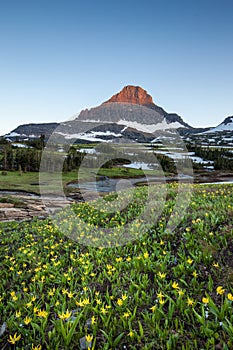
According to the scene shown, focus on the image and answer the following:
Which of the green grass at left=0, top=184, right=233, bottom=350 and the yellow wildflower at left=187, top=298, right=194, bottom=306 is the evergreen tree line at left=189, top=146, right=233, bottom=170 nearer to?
the green grass at left=0, top=184, right=233, bottom=350

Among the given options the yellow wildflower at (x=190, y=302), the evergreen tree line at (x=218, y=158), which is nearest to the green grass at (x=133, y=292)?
the yellow wildflower at (x=190, y=302)

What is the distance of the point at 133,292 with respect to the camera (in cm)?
480

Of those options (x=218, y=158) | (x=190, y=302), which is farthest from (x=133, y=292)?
(x=218, y=158)

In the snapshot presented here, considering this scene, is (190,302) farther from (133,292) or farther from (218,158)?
(218,158)

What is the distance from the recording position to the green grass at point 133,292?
3.62 metres

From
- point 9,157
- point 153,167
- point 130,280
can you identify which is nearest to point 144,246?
point 130,280

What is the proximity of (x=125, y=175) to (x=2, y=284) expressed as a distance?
5923 cm

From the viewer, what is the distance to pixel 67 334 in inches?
145

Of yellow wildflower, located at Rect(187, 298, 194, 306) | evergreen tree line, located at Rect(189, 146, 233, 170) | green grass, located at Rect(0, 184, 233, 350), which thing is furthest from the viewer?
evergreen tree line, located at Rect(189, 146, 233, 170)

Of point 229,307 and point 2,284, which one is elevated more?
point 229,307

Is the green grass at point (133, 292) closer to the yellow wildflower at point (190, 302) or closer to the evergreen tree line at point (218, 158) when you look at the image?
the yellow wildflower at point (190, 302)

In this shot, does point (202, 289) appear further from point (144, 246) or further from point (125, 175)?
point (125, 175)

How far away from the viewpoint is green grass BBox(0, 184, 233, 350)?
3.62m

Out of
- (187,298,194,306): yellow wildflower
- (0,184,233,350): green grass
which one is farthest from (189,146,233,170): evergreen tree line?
(187,298,194,306): yellow wildflower
